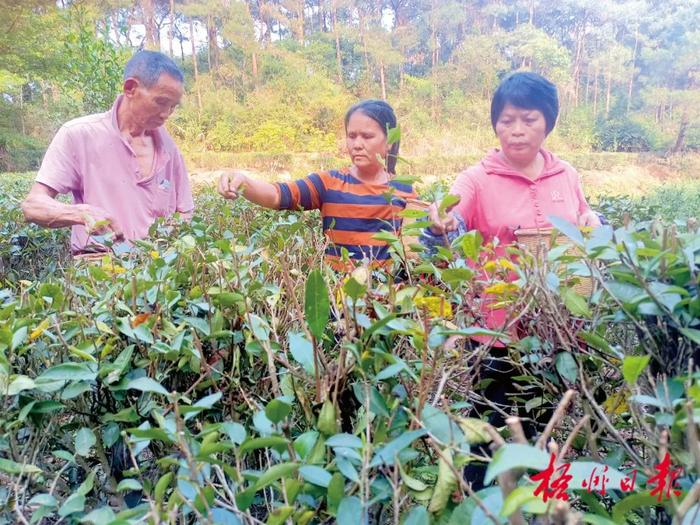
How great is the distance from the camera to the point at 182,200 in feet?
6.55

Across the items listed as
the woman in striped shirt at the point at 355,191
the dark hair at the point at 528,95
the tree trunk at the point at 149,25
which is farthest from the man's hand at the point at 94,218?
the tree trunk at the point at 149,25

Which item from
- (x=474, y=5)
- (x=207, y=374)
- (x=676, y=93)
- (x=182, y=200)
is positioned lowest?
(x=207, y=374)

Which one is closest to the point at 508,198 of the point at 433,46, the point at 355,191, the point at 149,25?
the point at 355,191

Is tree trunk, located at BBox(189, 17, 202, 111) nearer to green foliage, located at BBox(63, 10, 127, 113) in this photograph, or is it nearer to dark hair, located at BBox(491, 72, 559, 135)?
green foliage, located at BBox(63, 10, 127, 113)

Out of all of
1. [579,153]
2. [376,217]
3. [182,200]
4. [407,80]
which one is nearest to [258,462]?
[376,217]

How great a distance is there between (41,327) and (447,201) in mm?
565

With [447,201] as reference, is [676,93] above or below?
above

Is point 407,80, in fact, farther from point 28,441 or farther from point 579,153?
point 28,441

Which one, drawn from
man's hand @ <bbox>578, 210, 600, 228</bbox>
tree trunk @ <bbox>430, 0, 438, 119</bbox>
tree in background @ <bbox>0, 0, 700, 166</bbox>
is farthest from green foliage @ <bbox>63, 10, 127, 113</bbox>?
tree trunk @ <bbox>430, 0, 438, 119</bbox>

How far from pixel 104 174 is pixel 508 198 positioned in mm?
1198

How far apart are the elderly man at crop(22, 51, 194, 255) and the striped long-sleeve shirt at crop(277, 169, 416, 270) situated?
49cm

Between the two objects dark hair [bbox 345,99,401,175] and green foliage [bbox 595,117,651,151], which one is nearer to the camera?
dark hair [bbox 345,99,401,175]

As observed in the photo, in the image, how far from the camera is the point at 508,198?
1.41 m

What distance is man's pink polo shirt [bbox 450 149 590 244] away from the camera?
137 cm
